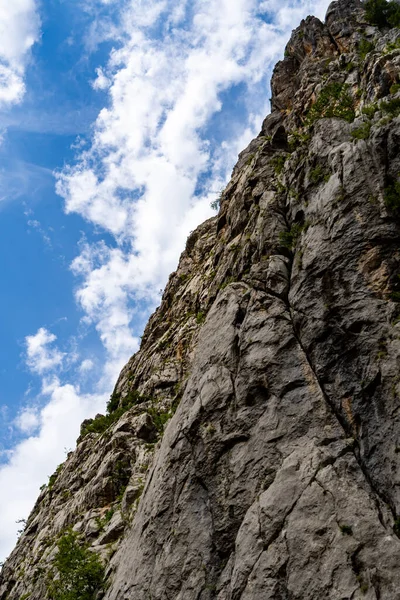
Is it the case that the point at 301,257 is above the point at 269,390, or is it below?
above

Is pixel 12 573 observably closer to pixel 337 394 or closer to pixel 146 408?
pixel 146 408

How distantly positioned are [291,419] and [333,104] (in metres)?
24.3

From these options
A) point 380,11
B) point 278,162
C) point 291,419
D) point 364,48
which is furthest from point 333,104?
point 291,419

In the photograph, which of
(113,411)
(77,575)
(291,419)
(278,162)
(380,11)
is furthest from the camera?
(113,411)

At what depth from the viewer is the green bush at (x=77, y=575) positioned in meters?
25.7

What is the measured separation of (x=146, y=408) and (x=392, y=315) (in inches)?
893

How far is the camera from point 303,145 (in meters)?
30.2

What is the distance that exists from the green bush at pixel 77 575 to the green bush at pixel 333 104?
28.6m

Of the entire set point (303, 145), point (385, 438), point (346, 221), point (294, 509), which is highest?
point (303, 145)

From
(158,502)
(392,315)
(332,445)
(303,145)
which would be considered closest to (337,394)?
(332,445)

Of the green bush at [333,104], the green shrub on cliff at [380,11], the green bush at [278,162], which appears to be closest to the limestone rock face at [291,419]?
the green bush at [333,104]

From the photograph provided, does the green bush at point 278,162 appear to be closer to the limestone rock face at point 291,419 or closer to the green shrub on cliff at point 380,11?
the limestone rock face at point 291,419

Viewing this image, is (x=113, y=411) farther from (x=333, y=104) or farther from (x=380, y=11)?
(x=380, y=11)

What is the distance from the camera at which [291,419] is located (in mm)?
18609
